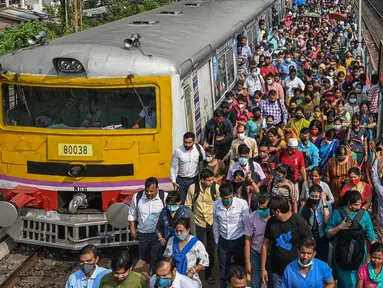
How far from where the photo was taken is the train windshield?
8.17 m

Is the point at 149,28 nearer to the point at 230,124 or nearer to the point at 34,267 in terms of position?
the point at 230,124

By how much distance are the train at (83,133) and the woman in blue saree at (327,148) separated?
6.02 feet

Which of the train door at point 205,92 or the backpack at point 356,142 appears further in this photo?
the train door at point 205,92

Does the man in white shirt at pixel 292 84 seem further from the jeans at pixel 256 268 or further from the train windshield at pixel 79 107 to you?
the jeans at pixel 256 268

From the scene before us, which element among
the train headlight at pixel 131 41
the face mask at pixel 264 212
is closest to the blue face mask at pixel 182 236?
the face mask at pixel 264 212

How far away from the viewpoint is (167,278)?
4988mm

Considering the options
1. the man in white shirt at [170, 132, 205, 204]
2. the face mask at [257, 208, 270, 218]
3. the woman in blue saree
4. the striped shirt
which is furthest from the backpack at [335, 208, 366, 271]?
the striped shirt

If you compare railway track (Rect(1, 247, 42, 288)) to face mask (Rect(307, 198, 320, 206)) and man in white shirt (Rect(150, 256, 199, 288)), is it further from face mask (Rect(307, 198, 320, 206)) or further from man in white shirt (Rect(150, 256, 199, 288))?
face mask (Rect(307, 198, 320, 206))

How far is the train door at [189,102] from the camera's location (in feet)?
→ 28.6

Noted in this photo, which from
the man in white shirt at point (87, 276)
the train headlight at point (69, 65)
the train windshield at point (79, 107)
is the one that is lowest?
the man in white shirt at point (87, 276)

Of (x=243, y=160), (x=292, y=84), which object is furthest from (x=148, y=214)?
(x=292, y=84)

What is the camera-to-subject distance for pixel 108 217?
7.96m

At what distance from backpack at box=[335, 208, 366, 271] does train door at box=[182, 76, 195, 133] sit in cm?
322

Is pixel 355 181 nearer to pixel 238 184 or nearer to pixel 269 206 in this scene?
pixel 238 184
